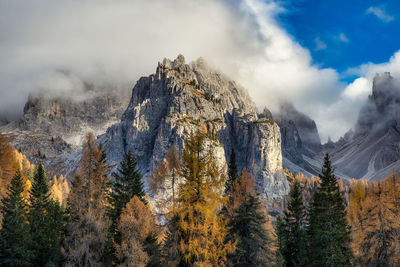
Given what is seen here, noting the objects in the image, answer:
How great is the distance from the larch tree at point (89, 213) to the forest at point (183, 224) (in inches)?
3.2

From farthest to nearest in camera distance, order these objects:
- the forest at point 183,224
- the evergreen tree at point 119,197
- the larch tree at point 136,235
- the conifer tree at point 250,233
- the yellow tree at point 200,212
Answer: the conifer tree at point 250,233
the evergreen tree at point 119,197
the larch tree at point 136,235
the forest at point 183,224
the yellow tree at point 200,212

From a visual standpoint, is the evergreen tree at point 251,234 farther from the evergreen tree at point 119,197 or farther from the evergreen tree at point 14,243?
the evergreen tree at point 14,243

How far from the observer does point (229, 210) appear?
116 ft

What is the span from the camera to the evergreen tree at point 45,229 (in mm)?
33375

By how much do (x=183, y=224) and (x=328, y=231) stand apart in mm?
16765

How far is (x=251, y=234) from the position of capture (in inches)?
1328

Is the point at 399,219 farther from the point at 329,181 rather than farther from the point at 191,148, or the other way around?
the point at 191,148

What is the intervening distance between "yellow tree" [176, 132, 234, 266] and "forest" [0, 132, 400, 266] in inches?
2.9

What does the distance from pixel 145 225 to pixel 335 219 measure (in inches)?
767

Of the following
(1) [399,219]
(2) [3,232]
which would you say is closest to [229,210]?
(1) [399,219]

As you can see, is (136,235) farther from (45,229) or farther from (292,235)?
(292,235)

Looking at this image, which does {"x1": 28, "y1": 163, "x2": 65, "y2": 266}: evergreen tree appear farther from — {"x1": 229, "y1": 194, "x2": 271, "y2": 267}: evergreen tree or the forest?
{"x1": 229, "y1": 194, "x2": 271, "y2": 267}: evergreen tree

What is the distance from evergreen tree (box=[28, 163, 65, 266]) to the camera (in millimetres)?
33375

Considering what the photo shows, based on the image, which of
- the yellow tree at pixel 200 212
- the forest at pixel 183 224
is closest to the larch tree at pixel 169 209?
the forest at pixel 183 224
